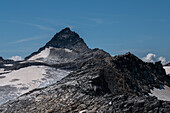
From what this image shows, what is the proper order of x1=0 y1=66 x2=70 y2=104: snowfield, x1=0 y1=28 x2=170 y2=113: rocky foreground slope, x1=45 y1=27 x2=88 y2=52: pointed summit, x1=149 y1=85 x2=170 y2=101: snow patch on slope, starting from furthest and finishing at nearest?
x1=45 y1=27 x2=88 y2=52: pointed summit < x1=0 y1=66 x2=70 y2=104: snowfield < x1=149 y1=85 x2=170 y2=101: snow patch on slope < x1=0 y1=28 x2=170 y2=113: rocky foreground slope

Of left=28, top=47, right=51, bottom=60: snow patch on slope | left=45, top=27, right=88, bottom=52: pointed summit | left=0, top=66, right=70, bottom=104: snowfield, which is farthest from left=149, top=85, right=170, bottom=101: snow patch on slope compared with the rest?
left=45, top=27, right=88, bottom=52: pointed summit

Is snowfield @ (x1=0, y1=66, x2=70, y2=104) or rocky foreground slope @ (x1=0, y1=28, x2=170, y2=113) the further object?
snowfield @ (x1=0, y1=66, x2=70, y2=104)

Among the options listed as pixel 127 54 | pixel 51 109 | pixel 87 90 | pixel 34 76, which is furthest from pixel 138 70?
pixel 51 109

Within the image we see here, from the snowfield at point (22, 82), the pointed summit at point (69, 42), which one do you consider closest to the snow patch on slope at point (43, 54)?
the pointed summit at point (69, 42)

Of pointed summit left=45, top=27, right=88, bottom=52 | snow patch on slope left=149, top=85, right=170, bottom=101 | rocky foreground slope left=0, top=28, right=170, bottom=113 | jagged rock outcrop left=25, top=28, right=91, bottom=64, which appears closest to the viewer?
rocky foreground slope left=0, top=28, right=170, bottom=113

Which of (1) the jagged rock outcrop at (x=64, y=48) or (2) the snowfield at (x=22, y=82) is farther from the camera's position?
(1) the jagged rock outcrop at (x=64, y=48)

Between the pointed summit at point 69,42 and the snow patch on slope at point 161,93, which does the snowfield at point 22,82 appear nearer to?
the snow patch on slope at point 161,93

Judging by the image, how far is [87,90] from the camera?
24.0 m

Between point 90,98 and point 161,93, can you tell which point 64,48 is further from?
point 90,98

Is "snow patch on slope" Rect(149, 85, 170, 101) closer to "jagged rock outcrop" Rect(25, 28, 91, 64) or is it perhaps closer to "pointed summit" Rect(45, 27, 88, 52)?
"jagged rock outcrop" Rect(25, 28, 91, 64)

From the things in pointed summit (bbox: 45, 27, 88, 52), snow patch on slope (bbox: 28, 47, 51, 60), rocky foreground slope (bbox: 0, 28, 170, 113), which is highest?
pointed summit (bbox: 45, 27, 88, 52)

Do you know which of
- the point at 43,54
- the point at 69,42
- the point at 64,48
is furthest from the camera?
the point at 69,42

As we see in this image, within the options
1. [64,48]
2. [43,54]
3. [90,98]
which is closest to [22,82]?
[90,98]

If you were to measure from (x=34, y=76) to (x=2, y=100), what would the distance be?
64.4ft
